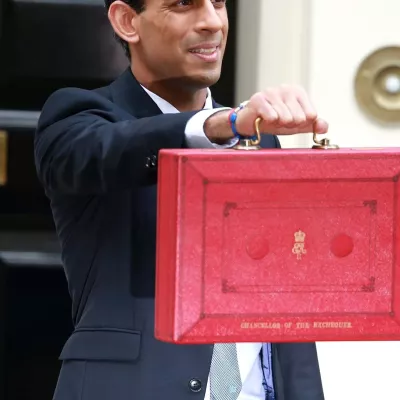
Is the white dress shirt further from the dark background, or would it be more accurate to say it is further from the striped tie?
the dark background

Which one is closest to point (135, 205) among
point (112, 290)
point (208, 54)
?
point (112, 290)

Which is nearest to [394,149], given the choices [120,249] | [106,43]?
[120,249]

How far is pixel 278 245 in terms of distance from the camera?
150cm

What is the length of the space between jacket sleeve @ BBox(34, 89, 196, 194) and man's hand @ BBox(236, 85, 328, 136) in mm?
108

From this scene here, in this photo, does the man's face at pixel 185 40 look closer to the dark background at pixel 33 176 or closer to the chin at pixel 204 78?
the chin at pixel 204 78

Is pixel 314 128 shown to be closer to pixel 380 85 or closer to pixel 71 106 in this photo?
pixel 71 106

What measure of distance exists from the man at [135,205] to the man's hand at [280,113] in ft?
0.16

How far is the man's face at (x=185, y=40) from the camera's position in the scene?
174 centimetres

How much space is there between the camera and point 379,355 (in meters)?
2.74

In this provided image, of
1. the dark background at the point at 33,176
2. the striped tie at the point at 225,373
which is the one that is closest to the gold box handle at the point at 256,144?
the striped tie at the point at 225,373

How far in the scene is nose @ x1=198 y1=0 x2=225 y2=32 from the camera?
175 centimetres

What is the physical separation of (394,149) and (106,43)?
1525 mm

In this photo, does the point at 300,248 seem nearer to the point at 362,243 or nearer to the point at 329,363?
the point at 362,243

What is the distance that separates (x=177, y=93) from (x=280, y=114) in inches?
14.8
